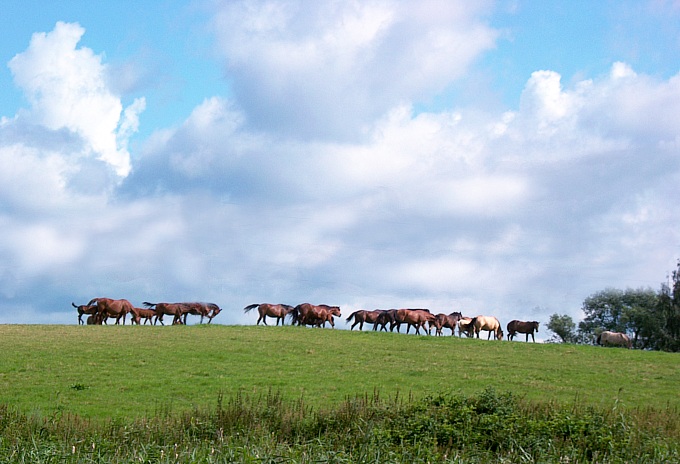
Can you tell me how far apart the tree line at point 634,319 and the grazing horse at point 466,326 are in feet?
55.4

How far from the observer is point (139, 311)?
1870 inches

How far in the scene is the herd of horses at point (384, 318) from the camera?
1831 inches

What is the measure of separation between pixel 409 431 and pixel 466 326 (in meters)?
39.3

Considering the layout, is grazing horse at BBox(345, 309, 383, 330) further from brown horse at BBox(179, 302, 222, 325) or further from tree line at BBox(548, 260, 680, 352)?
tree line at BBox(548, 260, 680, 352)

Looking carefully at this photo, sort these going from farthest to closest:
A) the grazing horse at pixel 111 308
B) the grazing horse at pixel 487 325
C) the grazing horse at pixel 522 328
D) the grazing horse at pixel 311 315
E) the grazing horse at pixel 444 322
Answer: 1. the grazing horse at pixel 522 328
2. the grazing horse at pixel 487 325
3. the grazing horse at pixel 444 322
4. the grazing horse at pixel 311 315
5. the grazing horse at pixel 111 308

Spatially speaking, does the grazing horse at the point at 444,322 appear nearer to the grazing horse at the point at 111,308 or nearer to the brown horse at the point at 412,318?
the brown horse at the point at 412,318

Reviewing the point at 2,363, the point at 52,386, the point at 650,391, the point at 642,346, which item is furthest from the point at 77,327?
the point at 642,346

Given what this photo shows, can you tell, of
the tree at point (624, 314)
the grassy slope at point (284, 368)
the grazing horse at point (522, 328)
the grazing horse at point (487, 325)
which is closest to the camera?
the grassy slope at point (284, 368)

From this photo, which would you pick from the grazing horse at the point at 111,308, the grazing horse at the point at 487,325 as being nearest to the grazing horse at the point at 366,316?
the grazing horse at the point at 487,325

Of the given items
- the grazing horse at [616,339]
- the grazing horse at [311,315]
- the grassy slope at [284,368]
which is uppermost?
the grazing horse at [311,315]

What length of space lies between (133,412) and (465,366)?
43.6ft

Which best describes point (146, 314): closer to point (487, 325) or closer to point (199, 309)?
point (199, 309)

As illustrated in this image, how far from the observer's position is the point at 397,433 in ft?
43.4

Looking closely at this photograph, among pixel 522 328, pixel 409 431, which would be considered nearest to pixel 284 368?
pixel 409 431
